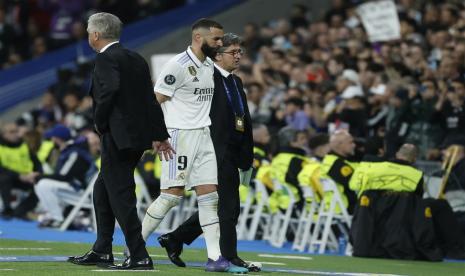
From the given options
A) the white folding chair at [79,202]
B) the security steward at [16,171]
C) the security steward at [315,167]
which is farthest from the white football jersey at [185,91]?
the security steward at [16,171]

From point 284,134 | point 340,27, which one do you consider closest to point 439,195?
point 284,134

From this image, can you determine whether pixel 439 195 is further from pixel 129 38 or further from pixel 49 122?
pixel 129 38

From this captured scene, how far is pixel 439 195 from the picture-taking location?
1794 cm

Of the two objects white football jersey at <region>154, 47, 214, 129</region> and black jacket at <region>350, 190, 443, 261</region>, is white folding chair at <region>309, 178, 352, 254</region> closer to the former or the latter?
black jacket at <region>350, 190, 443, 261</region>

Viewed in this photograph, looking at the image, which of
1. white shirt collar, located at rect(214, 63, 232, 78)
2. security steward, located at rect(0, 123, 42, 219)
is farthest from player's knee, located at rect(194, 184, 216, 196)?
security steward, located at rect(0, 123, 42, 219)

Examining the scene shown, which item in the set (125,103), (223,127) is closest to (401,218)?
(223,127)

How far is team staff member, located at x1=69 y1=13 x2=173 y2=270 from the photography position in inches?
470

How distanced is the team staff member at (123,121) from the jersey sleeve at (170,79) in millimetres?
273

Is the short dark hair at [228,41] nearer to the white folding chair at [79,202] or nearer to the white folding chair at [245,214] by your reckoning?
the white folding chair at [245,214]

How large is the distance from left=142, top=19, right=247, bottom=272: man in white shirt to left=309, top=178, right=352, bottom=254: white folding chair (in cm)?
575

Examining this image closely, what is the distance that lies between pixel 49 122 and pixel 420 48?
835cm

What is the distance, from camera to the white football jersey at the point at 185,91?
12.4 metres

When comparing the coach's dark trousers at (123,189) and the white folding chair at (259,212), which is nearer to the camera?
the coach's dark trousers at (123,189)

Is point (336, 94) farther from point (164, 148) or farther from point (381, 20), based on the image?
point (164, 148)
